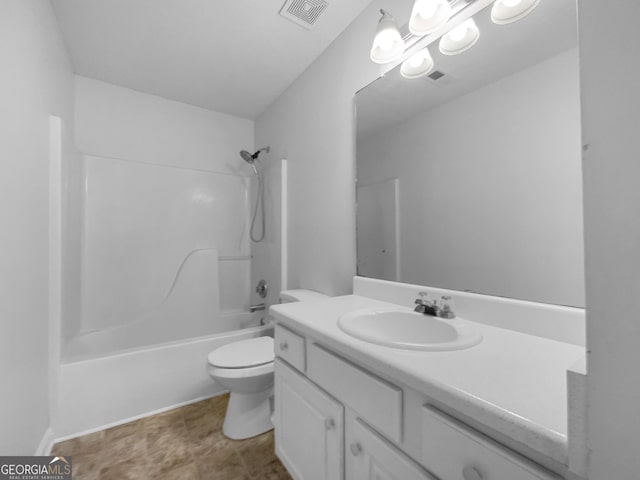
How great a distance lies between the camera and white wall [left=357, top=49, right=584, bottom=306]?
777mm

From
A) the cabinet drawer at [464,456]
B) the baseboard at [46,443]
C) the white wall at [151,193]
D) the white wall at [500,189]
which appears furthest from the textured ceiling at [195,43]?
the baseboard at [46,443]

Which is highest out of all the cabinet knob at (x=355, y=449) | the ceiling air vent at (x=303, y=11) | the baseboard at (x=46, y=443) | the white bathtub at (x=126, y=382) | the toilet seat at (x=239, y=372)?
the ceiling air vent at (x=303, y=11)

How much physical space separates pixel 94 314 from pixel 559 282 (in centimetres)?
276

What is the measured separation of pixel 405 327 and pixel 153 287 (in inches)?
83.9

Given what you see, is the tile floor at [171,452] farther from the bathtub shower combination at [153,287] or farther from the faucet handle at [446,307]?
the faucet handle at [446,307]

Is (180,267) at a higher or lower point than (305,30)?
lower

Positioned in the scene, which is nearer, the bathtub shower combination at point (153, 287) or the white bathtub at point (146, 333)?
the bathtub shower combination at point (153, 287)

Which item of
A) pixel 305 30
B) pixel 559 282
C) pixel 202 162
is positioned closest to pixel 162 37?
pixel 305 30

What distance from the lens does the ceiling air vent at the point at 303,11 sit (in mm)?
1394

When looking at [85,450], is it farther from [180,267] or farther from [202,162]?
[202,162]

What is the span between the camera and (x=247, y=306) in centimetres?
272

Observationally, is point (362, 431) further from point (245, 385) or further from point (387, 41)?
point (387, 41)

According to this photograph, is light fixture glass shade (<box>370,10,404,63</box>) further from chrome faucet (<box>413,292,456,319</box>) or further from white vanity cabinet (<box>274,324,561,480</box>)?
white vanity cabinet (<box>274,324,561,480</box>)

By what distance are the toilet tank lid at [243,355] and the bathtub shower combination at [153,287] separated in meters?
0.32
